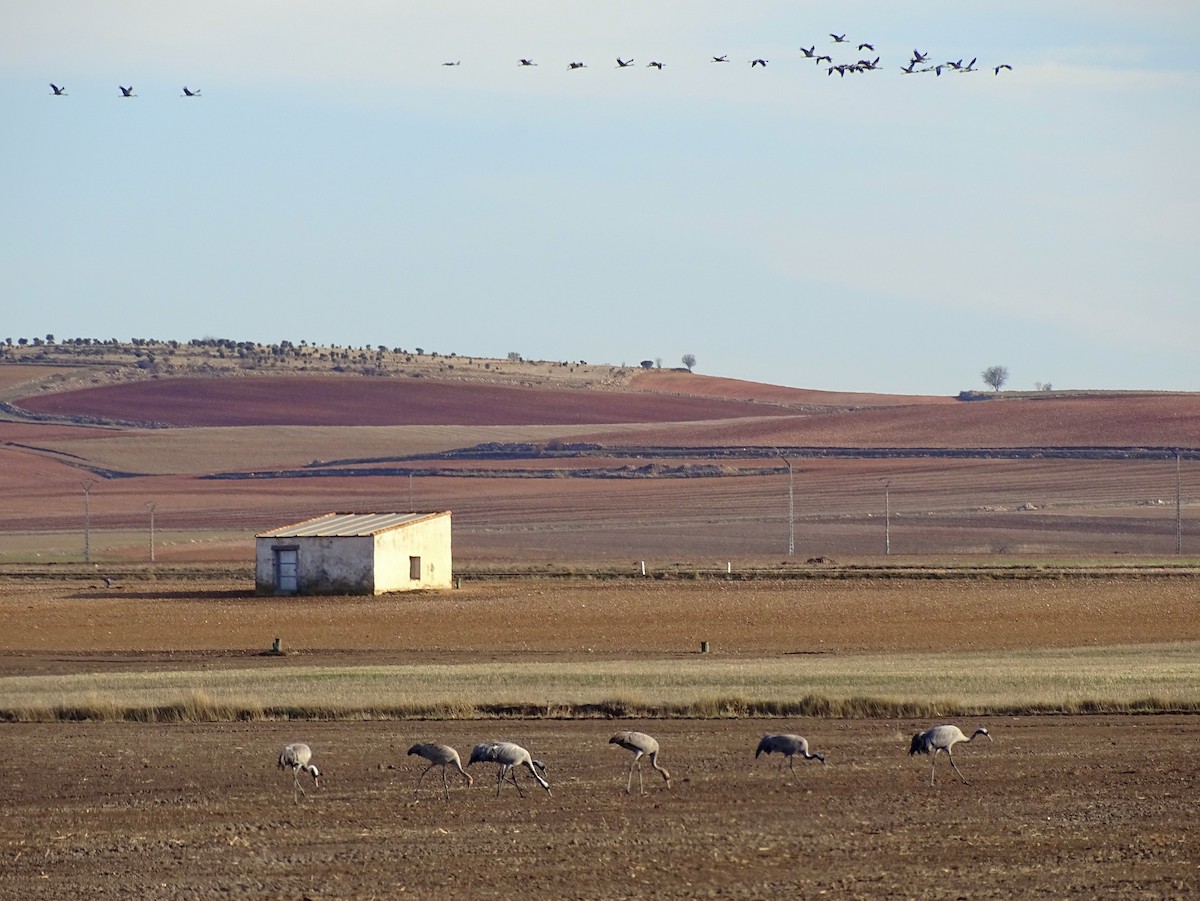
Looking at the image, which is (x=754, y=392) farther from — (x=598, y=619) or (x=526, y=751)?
(x=526, y=751)

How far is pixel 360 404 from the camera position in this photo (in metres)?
151

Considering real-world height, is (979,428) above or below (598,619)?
above

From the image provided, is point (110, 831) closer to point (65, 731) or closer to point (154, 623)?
point (65, 731)

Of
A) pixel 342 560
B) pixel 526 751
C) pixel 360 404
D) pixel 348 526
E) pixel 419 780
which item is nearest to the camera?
pixel 526 751

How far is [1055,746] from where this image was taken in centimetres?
1981

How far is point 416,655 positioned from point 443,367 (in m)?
142

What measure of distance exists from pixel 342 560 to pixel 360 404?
9818 centimetres

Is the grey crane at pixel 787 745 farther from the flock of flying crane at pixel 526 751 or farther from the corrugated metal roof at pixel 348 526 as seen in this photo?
the corrugated metal roof at pixel 348 526

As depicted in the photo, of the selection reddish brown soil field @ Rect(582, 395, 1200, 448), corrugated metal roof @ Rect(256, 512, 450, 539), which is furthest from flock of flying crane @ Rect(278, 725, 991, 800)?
reddish brown soil field @ Rect(582, 395, 1200, 448)

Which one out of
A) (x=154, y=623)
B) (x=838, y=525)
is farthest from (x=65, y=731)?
(x=838, y=525)

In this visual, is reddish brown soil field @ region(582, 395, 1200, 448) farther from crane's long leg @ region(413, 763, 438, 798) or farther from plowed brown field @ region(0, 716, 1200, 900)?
crane's long leg @ region(413, 763, 438, 798)

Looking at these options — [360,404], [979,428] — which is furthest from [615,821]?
[360,404]

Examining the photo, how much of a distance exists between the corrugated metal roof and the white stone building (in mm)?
31

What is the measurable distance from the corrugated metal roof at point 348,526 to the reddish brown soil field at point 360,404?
86682 mm
